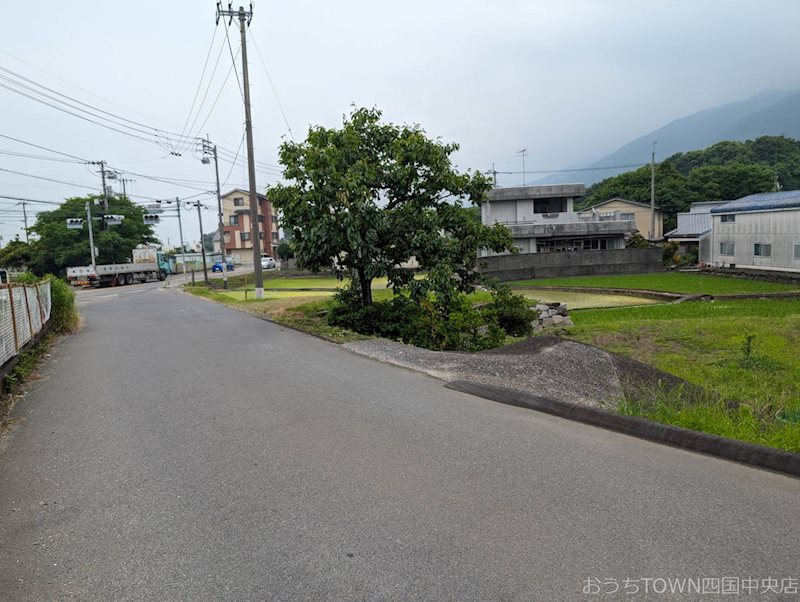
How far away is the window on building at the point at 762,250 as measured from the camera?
1233 inches

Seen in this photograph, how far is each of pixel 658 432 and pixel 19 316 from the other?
428 inches

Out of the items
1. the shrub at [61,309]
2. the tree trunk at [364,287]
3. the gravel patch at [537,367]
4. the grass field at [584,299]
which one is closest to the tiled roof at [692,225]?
the grass field at [584,299]

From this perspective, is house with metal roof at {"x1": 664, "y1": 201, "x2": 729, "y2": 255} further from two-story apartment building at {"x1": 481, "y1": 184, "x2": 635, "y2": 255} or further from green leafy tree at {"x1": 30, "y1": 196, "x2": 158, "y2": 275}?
green leafy tree at {"x1": 30, "y1": 196, "x2": 158, "y2": 275}

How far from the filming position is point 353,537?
3.62 meters

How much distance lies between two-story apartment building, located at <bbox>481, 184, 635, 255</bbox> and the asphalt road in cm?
3814

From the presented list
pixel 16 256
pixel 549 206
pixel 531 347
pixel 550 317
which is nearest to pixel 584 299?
pixel 550 317

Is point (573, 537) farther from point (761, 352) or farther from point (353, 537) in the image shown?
point (761, 352)

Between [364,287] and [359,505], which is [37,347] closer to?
[364,287]

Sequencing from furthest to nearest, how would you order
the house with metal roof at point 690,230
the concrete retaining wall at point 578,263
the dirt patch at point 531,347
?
the house with metal roof at point 690,230, the concrete retaining wall at point 578,263, the dirt patch at point 531,347

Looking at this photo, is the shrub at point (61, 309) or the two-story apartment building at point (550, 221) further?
the two-story apartment building at point (550, 221)

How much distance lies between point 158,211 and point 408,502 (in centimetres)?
5987

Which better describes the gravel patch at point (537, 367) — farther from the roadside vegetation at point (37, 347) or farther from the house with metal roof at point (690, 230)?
the house with metal roof at point (690, 230)

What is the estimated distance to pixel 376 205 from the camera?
14.0 meters

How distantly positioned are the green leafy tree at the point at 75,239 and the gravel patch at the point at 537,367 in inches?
2127
